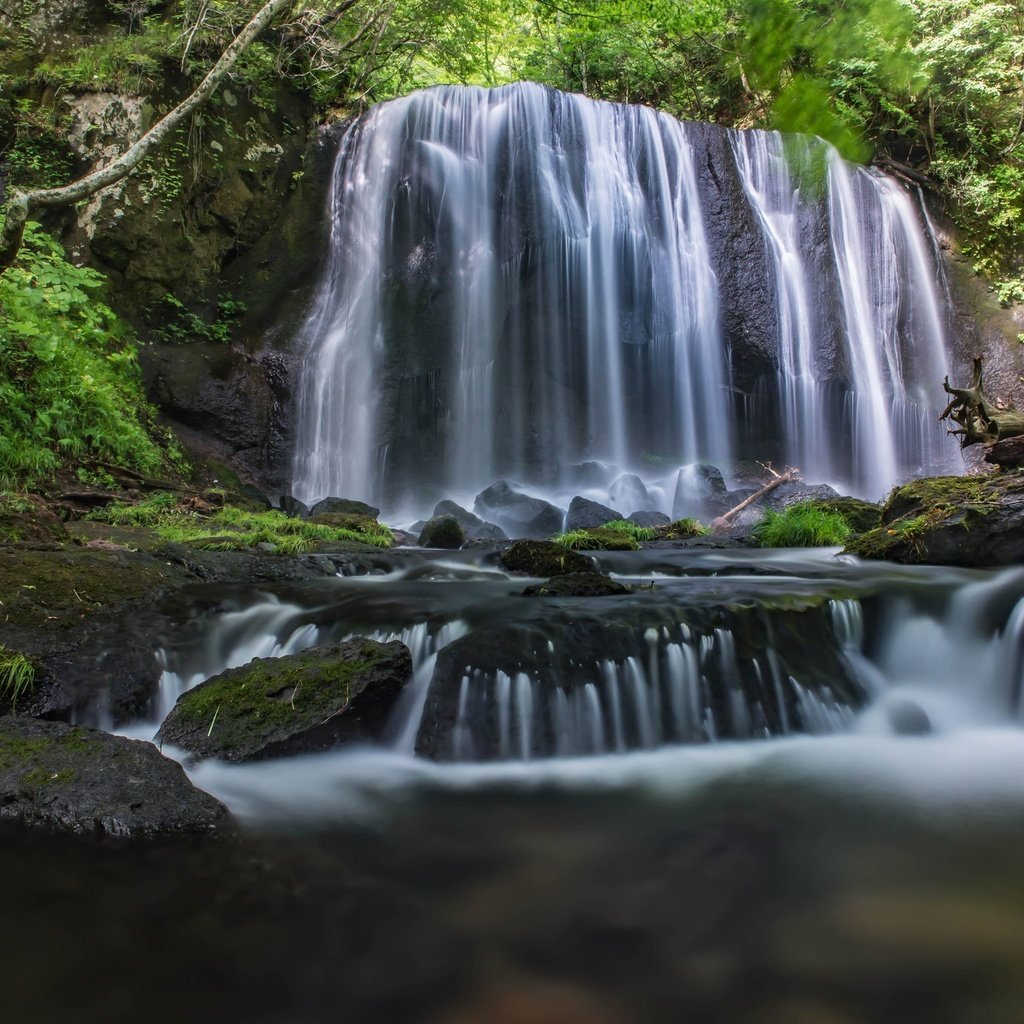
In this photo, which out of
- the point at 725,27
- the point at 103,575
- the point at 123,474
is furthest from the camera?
the point at 725,27

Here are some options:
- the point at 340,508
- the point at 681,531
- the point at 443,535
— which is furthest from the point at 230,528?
the point at 681,531

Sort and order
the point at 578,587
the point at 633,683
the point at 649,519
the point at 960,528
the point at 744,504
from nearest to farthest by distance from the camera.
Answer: the point at 633,683
the point at 578,587
the point at 960,528
the point at 649,519
the point at 744,504

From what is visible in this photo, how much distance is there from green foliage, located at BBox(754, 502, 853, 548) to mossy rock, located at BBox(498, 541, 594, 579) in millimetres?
3451

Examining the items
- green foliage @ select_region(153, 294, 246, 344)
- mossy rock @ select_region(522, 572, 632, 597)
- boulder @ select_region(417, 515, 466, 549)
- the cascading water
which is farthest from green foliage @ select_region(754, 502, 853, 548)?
green foliage @ select_region(153, 294, 246, 344)

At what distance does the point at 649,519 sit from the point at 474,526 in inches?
110

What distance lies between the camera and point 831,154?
57.3 ft

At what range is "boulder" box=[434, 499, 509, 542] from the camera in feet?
35.2

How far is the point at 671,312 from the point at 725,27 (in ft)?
29.3

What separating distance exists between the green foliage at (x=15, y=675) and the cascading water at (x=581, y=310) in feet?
36.6

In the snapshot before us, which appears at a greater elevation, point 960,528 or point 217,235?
point 217,235

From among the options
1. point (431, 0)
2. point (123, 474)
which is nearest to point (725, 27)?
point (431, 0)

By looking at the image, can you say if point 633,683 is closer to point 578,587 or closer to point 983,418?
point 578,587

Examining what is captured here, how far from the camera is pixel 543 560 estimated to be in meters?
6.96

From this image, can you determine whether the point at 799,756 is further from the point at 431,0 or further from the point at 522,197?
the point at 431,0
